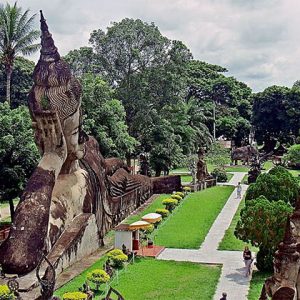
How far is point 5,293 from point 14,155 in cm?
1204

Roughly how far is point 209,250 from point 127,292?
631cm

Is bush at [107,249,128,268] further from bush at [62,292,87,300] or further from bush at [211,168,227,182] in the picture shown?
bush at [211,168,227,182]

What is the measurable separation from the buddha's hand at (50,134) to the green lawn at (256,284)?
26.6ft

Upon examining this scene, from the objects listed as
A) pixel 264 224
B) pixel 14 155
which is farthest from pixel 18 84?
pixel 264 224

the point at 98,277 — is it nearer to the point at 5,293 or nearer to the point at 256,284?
the point at 5,293

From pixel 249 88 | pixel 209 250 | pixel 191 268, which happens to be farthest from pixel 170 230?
pixel 249 88

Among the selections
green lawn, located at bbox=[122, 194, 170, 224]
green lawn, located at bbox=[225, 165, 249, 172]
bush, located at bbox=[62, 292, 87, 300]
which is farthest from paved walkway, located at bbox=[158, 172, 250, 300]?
green lawn, located at bbox=[225, 165, 249, 172]

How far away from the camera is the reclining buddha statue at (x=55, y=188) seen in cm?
1775

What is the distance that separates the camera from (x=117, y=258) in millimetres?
20125

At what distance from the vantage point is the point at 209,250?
76.0 feet

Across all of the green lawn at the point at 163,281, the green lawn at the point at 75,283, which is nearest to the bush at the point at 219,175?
the green lawn at the point at 163,281

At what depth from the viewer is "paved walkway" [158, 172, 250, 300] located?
59.2 ft

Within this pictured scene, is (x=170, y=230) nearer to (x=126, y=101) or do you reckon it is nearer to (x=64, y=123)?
(x=64, y=123)

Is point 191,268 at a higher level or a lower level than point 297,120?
lower
